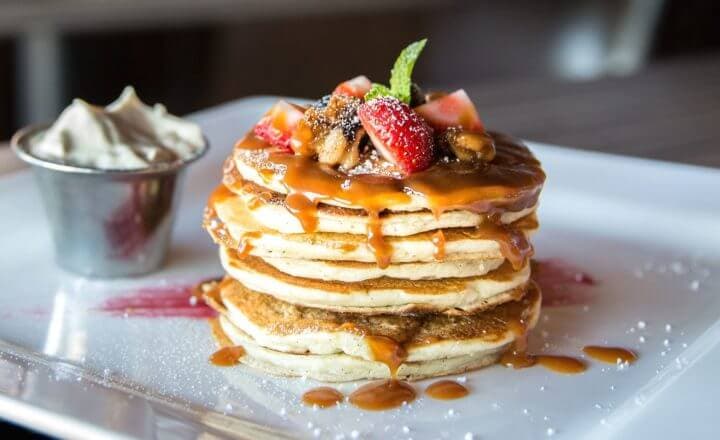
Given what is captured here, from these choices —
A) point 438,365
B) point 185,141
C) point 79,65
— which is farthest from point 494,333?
point 79,65

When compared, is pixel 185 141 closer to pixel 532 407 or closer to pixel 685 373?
pixel 532 407

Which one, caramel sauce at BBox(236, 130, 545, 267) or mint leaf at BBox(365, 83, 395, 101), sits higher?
mint leaf at BBox(365, 83, 395, 101)

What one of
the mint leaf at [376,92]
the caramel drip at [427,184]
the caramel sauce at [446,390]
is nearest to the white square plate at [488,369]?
the caramel sauce at [446,390]

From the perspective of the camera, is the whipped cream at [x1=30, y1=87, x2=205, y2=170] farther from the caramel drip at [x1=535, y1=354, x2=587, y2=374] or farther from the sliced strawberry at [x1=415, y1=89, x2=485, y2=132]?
the caramel drip at [x1=535, y1=354, x2=587, y2=374]

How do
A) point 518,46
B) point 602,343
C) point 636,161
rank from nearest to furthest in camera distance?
point 602,343 < point 636,161 < point 518,46

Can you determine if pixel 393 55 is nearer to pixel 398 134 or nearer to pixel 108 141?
pixel 108 141

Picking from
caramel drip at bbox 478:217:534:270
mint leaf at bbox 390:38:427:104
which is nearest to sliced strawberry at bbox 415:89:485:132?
mint leaf at bbox 390:38:427:104

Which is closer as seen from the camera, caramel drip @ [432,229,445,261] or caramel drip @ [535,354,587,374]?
caramel drip @ [432,229,445,261]
